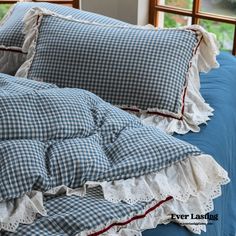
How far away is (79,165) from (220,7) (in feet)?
5.13

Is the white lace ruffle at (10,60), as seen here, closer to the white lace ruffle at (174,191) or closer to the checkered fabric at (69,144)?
the checkered fabric at (69,144)

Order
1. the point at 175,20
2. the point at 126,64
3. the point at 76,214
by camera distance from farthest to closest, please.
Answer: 1. the point at 175,20
2. the point at 126,64
3. the point at 76,214

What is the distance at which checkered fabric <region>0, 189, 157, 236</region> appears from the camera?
1020mm

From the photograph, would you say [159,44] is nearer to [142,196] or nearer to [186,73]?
[186,73]

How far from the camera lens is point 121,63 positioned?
1.59m

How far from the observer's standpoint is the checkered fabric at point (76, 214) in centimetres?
102

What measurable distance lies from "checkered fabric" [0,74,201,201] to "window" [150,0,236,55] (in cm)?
124

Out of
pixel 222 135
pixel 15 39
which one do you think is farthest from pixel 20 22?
pixel 222 135

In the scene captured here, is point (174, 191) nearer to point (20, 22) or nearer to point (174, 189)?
point (174, 189)

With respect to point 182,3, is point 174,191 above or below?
below

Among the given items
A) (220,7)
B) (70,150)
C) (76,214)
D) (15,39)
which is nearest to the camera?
(76,214)

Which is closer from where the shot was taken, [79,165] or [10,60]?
[79,165]

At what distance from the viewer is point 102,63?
1.60m

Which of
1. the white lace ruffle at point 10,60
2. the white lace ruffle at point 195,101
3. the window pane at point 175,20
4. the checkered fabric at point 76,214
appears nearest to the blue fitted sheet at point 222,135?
the white lace ruffle at point 195,101
